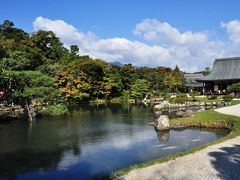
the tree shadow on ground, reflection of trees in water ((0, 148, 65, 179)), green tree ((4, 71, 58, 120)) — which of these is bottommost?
reflection of trees in water ((0, 148, 65, 179))

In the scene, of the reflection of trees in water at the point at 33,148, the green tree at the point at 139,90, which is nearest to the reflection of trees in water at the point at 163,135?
the reflection of trees in water at the point at 33,148

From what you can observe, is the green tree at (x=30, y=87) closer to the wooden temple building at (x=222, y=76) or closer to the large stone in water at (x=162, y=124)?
the large stone in water at (x=162, y=124)

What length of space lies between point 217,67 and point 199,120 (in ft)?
99.4

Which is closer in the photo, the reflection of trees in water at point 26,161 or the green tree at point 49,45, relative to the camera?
the reflection of trees in water at point 26,161

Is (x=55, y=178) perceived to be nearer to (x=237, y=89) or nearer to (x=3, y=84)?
(x=3, y=84)

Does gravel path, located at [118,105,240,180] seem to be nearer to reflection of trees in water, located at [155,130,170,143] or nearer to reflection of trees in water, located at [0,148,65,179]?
reflection of trees in water, located at [0,148,65,179]

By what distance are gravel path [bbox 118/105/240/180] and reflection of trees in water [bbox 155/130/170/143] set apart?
22.0 feet

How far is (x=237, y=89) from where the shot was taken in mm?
44094

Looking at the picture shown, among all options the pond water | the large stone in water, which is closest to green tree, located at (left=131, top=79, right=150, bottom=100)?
the pond water

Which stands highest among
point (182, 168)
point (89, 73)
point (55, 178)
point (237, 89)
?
point (89, 73)

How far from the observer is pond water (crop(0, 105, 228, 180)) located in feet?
50.0

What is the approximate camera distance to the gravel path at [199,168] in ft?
35.6

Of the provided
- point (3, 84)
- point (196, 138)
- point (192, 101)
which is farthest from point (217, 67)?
point (3, 84)

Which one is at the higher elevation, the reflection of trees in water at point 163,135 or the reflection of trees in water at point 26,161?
the reflection of trees in water at point 163,135
